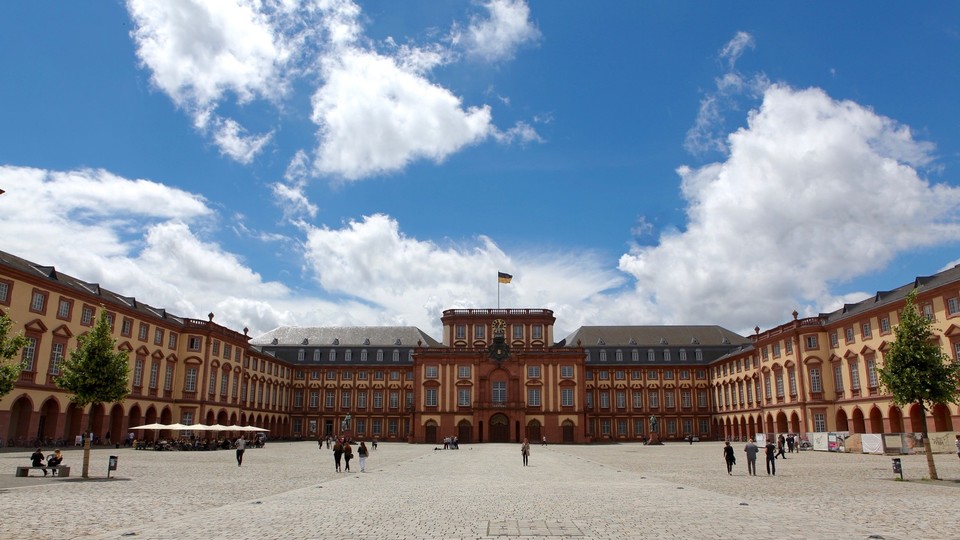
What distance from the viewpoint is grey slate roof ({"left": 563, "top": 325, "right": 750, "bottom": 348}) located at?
98.8 metres

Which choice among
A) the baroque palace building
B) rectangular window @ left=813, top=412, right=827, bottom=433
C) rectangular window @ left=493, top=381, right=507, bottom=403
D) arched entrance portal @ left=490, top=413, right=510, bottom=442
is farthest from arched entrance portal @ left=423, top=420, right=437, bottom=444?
rectangular window @ left=813, top=412, right=827, bottom=433

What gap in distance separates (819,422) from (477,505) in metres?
55.5

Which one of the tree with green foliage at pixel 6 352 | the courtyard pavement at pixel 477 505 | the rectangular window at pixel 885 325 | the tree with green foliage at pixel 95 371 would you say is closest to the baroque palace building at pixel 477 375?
the rectangular window at pixel 885 325

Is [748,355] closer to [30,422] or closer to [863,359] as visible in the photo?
[863,359]

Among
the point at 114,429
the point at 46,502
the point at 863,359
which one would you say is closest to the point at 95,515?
the point at 46,502

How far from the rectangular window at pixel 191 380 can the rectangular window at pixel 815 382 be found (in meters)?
61.2

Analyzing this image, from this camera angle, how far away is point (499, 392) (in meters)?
88.4

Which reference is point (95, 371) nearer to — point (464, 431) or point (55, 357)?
point (55, 357)

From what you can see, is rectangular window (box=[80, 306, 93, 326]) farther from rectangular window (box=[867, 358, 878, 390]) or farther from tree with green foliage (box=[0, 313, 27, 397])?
rectangular window (box=[867, 358, 878, 390])

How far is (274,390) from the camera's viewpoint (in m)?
90.1

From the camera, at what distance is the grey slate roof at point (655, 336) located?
98.8 metres

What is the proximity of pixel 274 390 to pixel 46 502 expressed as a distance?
245ft

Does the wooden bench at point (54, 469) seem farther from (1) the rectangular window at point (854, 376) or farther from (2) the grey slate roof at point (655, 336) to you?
(2) the grey slate roof at point (655, 336)

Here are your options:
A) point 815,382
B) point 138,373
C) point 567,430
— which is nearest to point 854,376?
point 815,382
